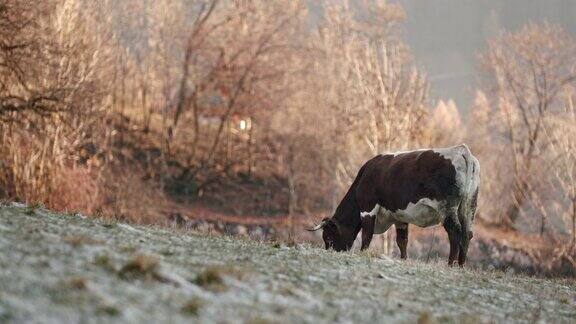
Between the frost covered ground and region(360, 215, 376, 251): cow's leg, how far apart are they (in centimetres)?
427

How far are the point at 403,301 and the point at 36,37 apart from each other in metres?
14.7

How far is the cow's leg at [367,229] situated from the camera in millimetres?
13211

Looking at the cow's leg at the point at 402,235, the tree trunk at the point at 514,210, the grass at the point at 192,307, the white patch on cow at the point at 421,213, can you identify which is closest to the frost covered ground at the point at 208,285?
the grass at the point at 192,307

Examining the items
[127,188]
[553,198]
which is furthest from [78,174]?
[553,198]

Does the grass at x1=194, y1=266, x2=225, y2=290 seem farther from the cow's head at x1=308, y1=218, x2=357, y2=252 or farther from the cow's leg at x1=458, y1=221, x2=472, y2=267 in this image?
the cow's head at x1=308, y1=218, x2=357, y2=252

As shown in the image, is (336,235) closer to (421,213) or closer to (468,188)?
(421,213)

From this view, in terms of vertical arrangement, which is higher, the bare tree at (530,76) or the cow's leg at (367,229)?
the bare tree at (530,76)

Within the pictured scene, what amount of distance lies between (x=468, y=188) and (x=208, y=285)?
7121 mm

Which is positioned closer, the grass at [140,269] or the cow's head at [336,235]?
the grass at [140,269]

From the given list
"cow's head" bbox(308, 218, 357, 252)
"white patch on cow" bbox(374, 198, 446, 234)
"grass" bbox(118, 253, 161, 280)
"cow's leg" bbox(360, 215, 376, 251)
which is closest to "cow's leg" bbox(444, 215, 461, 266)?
"white patch on cow" bbox(374, 198, 446, 234)

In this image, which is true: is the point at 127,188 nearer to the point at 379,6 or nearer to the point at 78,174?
the point at 78,174

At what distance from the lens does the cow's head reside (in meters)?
14.2

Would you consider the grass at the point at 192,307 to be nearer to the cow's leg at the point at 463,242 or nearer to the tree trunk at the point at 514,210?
the cow's leg at the point at 463,242

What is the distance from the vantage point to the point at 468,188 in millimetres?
11430
